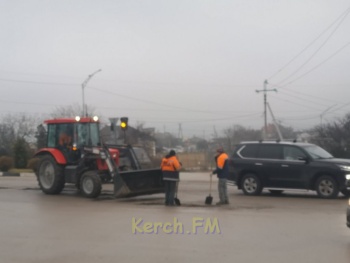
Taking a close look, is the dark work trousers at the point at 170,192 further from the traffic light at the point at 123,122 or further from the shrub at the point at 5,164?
the shrub at the point at 5,164

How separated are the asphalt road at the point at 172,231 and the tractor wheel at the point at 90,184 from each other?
421 mm

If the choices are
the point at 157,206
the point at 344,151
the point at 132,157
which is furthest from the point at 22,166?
the point at 157,206

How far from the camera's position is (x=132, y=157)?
61.3 ft

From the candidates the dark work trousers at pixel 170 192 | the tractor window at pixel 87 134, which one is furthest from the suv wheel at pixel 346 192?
the tractor window at pixel 87 134

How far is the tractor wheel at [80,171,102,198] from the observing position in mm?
17609

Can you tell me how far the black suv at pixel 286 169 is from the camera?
58.2 ft

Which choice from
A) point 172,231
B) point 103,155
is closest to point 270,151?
point 103,155

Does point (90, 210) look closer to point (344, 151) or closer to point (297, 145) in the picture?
point (297, 145)

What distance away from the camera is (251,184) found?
761 inches

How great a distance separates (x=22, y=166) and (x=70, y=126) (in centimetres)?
2522

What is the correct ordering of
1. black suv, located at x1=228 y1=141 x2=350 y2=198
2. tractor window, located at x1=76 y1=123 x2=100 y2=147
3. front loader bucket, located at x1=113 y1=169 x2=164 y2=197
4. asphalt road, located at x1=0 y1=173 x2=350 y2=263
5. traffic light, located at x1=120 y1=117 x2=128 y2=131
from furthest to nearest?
tractor window, located at x1=76 y1=123 x2=100 y2=147, traffic light, located at x1=120 y1=117 x2=128 y2=131, black suv, located at x1=228 y1=141 x2=350 y2=198, front loader bucket, located at x1=113 y1=169 x2=164 y2=197, asphalt road, located at x1=0 y1=173 x2=350 y2=263

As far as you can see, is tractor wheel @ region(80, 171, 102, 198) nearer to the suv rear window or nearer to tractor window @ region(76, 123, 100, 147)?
tractor window @ region(76, 123, 100, 147)

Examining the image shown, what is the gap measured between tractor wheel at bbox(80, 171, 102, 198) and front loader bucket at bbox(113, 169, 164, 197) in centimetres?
90

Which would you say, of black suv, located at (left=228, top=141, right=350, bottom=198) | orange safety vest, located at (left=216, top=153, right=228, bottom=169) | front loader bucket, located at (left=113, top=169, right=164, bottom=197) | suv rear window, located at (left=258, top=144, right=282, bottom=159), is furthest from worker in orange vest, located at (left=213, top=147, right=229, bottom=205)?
suv rear window, located at (left=258, top=144, right=282, bottom=159)
